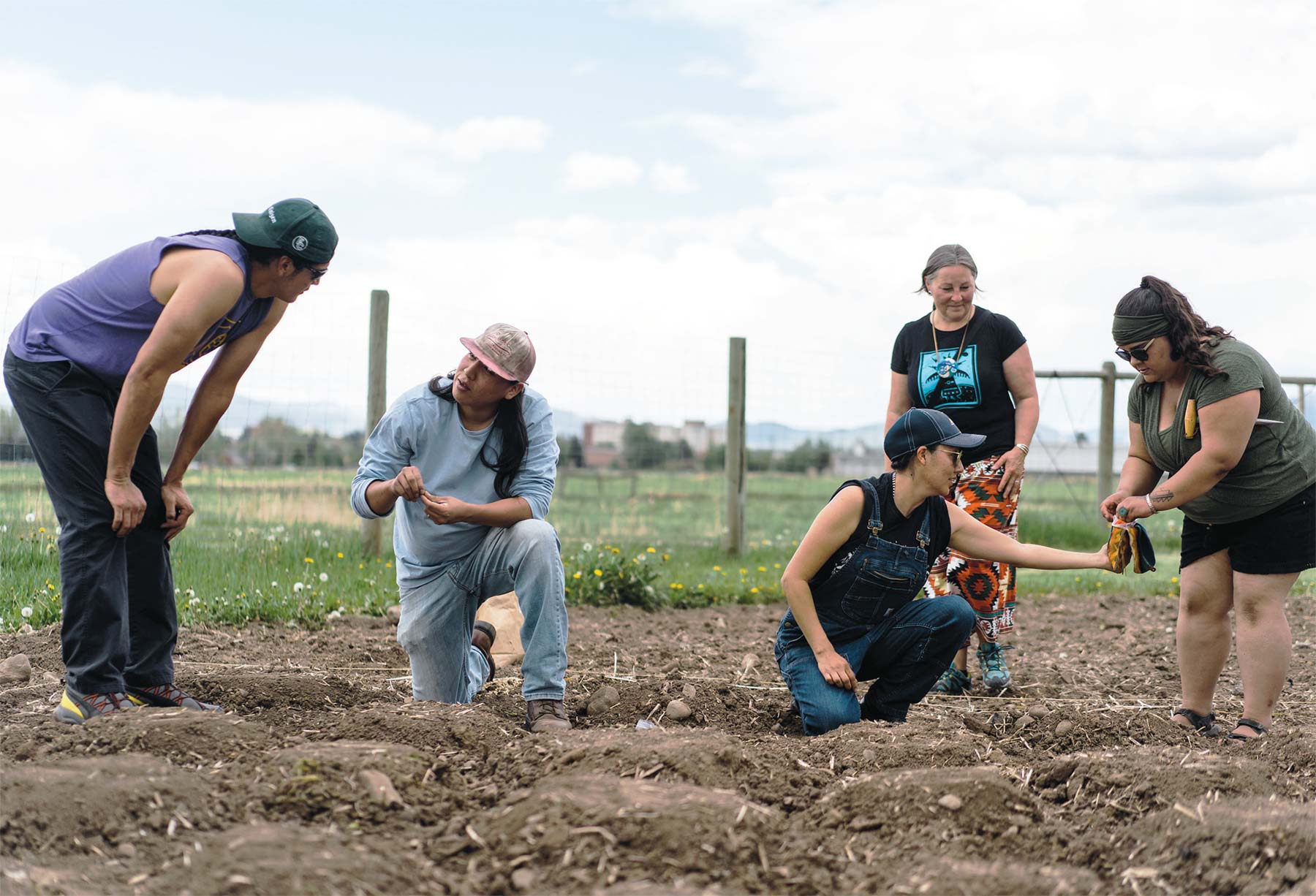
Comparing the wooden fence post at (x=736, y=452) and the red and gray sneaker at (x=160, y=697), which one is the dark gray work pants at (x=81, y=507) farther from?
the wooden fence post at (x=736, y=452)

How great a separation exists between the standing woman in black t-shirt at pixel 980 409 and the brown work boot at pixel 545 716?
179cm

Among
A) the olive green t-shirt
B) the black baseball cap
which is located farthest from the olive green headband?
the black baseball cap

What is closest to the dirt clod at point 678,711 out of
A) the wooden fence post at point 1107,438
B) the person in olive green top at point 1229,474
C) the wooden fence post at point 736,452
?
the person in olive green top at point 1229,474

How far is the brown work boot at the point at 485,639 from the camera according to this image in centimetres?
451

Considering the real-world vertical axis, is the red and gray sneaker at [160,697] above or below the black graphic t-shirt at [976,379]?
below

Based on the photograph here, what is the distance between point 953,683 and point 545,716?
1.88m

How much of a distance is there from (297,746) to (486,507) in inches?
42.8

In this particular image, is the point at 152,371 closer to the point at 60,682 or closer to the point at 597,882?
the point at 60,682

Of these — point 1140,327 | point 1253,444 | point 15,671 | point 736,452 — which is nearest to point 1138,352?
point 1140,327

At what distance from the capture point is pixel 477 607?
13.4 ft

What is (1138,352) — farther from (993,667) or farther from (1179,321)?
(993,667)

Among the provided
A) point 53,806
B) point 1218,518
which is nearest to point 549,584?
point 53,806

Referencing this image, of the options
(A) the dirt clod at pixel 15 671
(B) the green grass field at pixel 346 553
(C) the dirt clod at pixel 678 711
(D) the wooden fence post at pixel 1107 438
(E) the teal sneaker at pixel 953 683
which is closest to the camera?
(C) the dirt clod at pixel 678 711

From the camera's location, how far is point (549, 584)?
3816 millimetres
